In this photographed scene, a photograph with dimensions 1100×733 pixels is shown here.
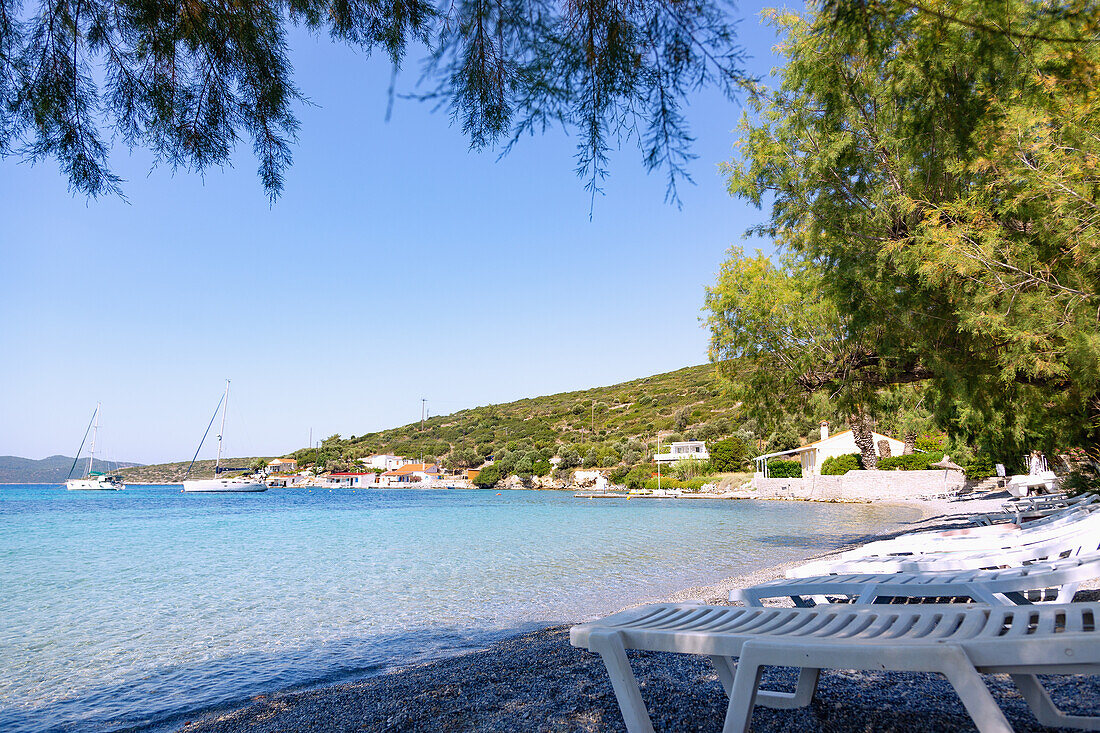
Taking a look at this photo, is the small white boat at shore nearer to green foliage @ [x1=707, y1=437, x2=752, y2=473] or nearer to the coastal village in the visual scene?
the coastal village

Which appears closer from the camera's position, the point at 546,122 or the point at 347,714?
the point at 546,122

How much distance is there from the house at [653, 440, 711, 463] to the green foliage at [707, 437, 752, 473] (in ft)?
7.96

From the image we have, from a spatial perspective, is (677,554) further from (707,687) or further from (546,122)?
(546,122)

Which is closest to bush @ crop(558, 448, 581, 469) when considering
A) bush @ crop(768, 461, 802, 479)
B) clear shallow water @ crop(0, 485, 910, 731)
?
bush @ crop(768, 461, 802, 479)

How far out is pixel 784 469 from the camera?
41.3 m

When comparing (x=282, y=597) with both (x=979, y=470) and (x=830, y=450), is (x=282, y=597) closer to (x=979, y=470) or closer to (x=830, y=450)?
(x=979, y=470)

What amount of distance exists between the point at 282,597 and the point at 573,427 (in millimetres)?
66029

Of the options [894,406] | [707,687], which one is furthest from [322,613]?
[894,406]

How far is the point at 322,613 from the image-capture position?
805cm

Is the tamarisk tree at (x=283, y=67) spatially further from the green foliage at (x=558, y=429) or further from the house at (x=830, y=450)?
the green foliage at (x=558, y=429)

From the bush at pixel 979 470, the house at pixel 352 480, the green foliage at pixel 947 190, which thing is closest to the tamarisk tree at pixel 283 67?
the green foliage at pixel 947 190

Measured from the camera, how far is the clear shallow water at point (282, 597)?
18.1ft

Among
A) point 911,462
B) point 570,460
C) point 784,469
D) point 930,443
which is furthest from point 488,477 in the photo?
point 930,443

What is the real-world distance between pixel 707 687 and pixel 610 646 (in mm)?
1497
